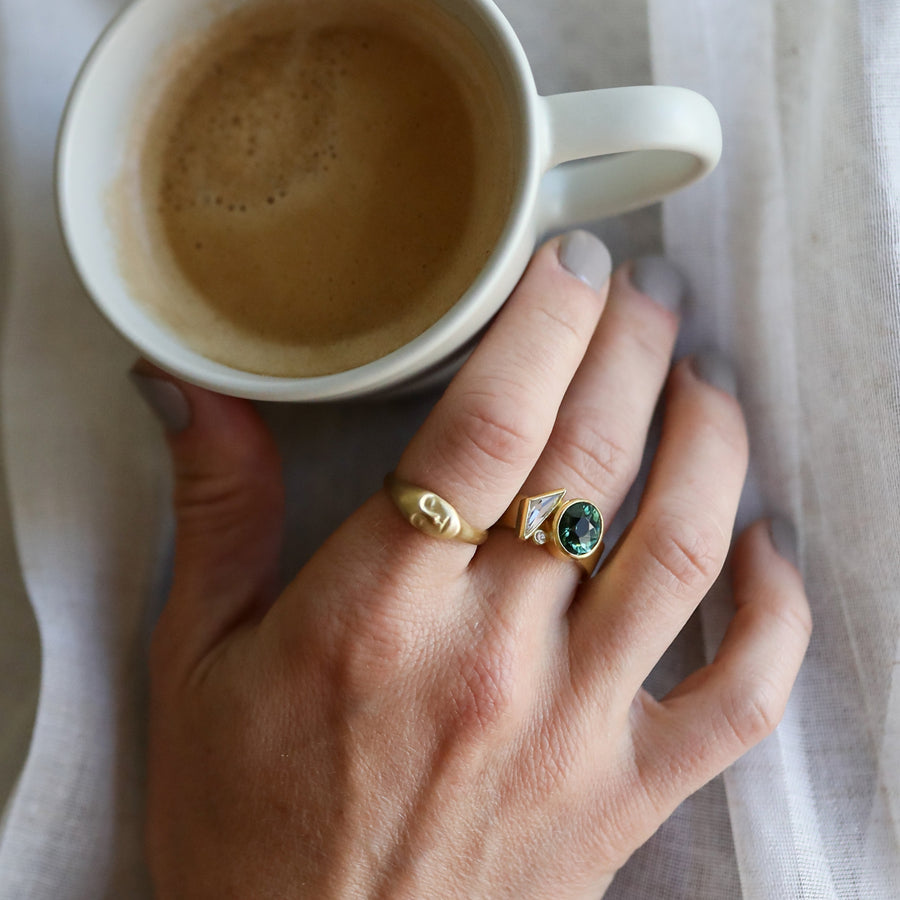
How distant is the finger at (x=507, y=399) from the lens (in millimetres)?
528

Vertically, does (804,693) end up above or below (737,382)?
below

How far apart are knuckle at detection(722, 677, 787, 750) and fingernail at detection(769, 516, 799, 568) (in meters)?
0.10

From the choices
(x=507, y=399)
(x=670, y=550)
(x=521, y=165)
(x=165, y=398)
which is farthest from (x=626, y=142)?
(x=165, y=398)

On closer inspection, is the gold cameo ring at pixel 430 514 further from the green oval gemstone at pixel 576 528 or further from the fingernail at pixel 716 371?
the fingernail at pixel 716 371

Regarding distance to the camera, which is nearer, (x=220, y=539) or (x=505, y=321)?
(x=505, y=321)

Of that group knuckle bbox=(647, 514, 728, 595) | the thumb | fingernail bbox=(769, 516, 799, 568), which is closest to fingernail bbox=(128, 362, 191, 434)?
the thumb

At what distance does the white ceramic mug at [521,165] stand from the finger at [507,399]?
23mm

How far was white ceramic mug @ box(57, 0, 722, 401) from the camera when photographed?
480 mm

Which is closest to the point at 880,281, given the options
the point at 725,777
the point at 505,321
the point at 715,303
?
the point at 715,303

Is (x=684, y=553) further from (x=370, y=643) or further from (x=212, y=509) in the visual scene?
(x=212, y=509)

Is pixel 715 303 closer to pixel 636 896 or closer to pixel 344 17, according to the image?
pixel 344 17

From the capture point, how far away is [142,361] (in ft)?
2.09

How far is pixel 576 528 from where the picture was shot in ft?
1.86

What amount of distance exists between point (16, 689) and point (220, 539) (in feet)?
0.88
